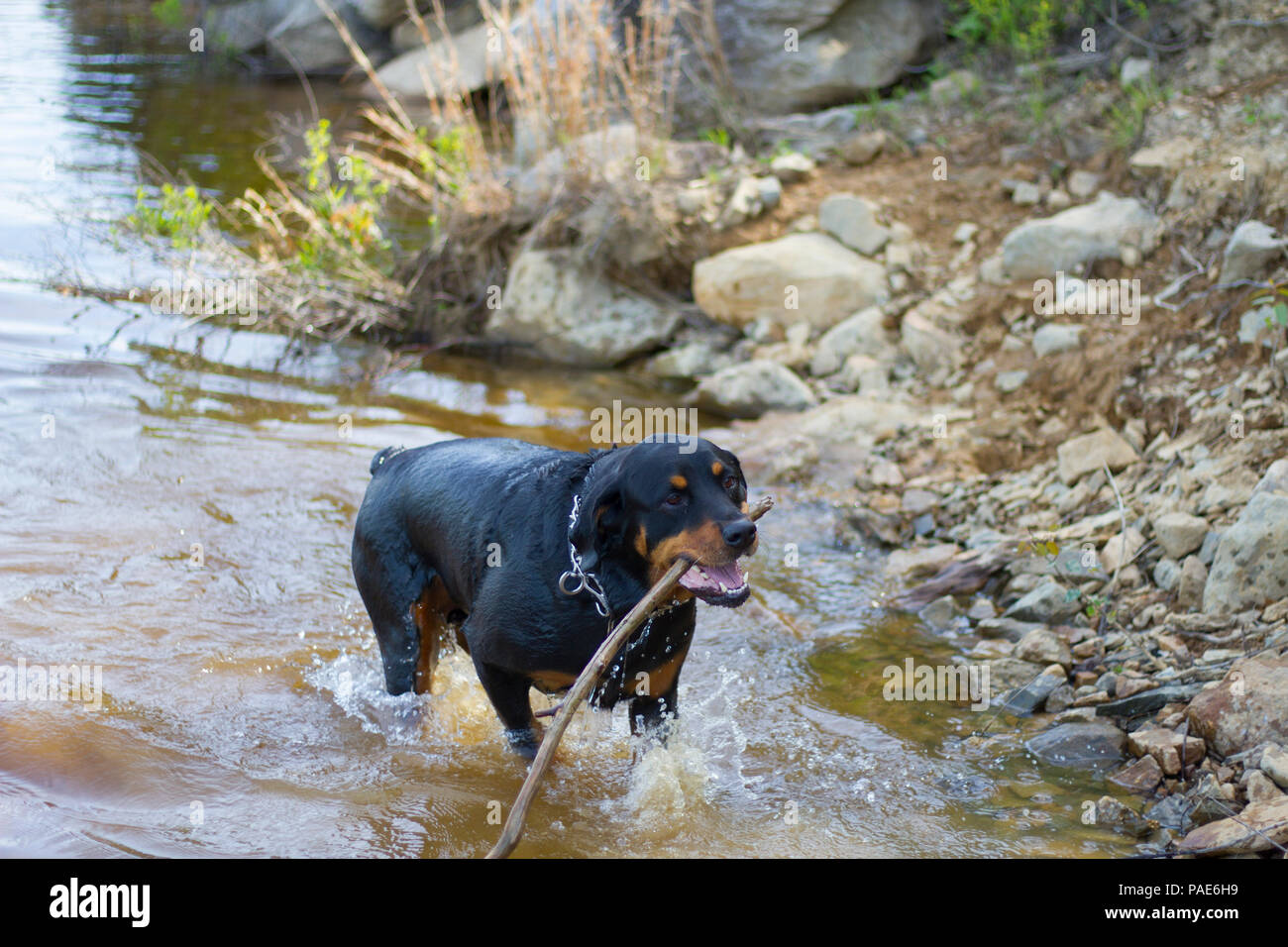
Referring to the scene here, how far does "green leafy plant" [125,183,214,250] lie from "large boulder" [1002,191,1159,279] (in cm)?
588

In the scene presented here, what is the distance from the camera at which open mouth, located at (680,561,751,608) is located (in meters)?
3.58

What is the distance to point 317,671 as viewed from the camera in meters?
5.48

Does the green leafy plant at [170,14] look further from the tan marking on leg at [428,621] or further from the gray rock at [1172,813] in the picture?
the gray rock at [1172,813]

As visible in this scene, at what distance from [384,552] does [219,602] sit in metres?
1.80

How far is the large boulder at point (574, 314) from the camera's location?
9336 mm

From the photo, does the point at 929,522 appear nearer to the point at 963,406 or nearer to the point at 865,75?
the point at 963,406

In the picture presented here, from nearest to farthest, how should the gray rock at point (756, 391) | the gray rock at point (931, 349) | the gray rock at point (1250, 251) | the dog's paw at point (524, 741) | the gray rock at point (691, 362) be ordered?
the dog's paw at point (524, 741) < the gray rock at point (1250, 251) < the gray rock at point (931, 349) < the gray rock at point (756, 391) < the gray rock at point (691, 362)

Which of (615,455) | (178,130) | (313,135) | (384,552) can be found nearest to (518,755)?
(384,552)

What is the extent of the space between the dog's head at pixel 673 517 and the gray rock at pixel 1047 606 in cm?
235

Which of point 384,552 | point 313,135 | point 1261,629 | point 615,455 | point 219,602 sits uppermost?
point 313,135

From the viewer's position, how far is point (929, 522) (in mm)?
6738

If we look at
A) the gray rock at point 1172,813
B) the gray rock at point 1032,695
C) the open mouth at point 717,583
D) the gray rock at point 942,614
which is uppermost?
the open mouth at point 717,583

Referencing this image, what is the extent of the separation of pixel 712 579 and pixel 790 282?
18.6ft

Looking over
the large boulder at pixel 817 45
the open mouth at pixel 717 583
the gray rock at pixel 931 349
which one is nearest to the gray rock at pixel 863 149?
the large boulder at pixel 817 45
